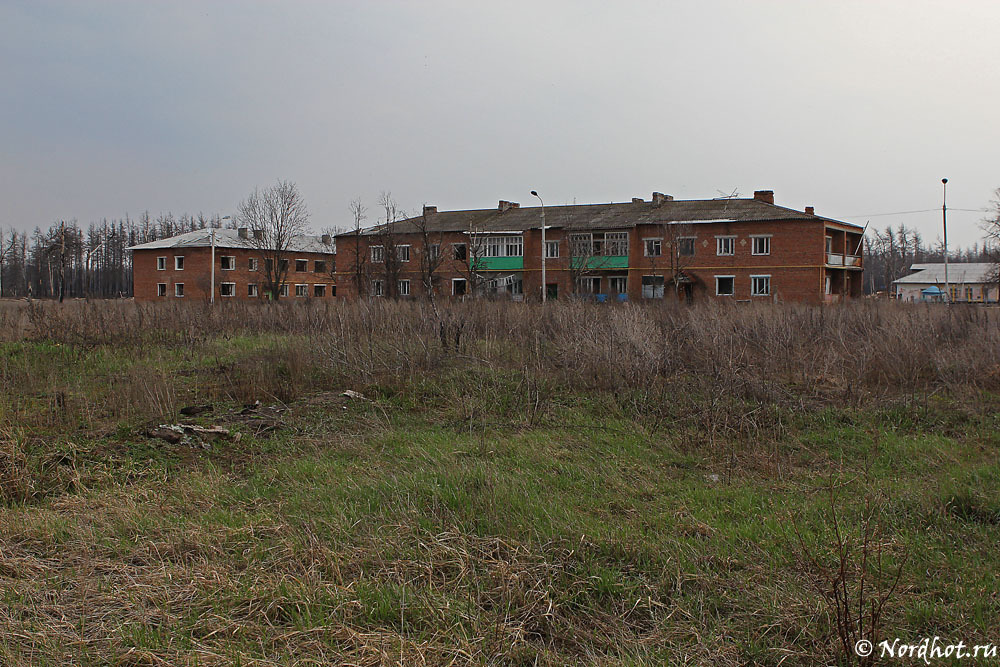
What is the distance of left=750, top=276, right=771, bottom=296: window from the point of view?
41.5 meters

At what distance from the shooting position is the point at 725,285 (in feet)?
140

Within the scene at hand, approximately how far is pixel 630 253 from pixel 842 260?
12.4m

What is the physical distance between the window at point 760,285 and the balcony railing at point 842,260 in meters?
3.41

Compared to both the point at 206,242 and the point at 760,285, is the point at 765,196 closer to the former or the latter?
the point at 760,285

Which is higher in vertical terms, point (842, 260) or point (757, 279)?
point (842, 260)

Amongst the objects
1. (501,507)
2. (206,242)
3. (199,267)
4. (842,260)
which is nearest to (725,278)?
(842,260)

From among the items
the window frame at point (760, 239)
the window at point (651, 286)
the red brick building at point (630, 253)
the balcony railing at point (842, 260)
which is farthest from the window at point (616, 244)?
the balcony railing at point (842, 260)

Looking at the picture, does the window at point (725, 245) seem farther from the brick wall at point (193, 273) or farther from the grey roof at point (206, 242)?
the grey roof at point (206, 242)

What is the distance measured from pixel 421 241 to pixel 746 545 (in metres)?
42.8

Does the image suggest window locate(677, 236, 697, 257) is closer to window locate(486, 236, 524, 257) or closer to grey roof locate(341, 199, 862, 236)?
grey roof locate(341, 199, 862, 236)

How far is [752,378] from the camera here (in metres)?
10.7

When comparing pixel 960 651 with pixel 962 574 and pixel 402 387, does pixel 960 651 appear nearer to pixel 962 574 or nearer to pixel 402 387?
pixel 962 574

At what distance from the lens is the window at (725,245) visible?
4188 cm

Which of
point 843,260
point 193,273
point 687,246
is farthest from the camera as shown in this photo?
point 193,273
